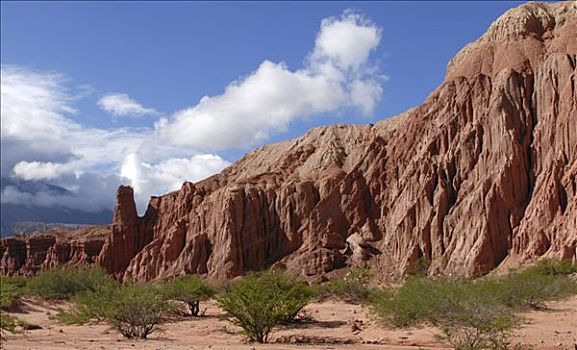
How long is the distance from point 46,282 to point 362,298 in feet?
106

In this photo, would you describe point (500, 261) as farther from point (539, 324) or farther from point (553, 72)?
point (539, 324)

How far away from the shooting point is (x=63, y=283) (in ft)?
227

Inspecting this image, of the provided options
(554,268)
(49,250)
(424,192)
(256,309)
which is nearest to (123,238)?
(49,250)

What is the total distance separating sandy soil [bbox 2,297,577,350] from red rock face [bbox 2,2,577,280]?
21501 mm

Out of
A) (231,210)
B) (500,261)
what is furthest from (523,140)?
(231,210)

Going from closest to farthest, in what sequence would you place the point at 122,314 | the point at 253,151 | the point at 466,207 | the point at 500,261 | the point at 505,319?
the point at 505,319 < the point at 122,314 < the point at 500,261 < the point at 466,207 < the point at 253,151

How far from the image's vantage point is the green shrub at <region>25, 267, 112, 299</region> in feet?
221

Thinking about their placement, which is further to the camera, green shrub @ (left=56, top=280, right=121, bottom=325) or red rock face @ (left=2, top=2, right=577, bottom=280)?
red rock face @ (left=2, top=2, right=577, bottom=280)

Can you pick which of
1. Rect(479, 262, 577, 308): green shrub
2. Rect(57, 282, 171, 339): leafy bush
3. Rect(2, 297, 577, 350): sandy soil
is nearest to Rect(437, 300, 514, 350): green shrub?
Rect(2, 297, 577, 350): sandy soil

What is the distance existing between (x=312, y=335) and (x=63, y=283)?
4163 centimetres

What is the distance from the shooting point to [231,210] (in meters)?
85.4

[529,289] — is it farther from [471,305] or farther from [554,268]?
[554,268]

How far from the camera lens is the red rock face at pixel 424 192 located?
62.3 m

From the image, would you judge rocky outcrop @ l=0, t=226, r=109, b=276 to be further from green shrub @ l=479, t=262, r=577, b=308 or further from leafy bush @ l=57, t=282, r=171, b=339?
green shrub @ l=479, t=262, r=577, b=308
